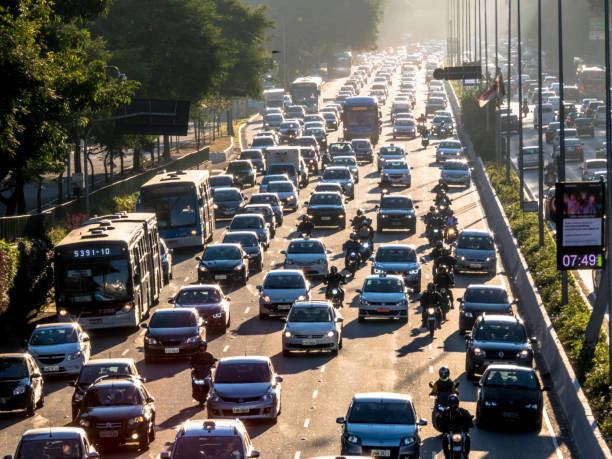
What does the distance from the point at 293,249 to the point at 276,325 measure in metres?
8.30

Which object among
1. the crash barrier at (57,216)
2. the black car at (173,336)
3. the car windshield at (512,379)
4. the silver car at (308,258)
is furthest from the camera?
the silver car at (308,258)

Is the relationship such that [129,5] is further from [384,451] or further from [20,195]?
[384,451]

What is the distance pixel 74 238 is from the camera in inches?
1570

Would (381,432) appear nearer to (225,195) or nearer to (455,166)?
(225,195)

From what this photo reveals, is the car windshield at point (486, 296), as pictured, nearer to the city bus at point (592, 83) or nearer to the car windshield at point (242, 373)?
the car windshield at point (242, 373)

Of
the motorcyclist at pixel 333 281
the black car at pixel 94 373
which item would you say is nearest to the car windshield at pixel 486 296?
the motorcyclist at pixel 333 281

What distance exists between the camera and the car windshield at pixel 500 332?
3253 cm

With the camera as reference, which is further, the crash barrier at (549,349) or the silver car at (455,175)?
the silver car at (455,175)

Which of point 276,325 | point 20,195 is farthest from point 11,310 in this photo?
point 20,195

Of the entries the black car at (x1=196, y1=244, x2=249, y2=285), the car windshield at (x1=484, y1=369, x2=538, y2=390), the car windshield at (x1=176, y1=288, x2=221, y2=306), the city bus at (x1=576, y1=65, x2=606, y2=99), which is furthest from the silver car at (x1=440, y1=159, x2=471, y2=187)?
the city bus at (x1=576, y1=65, x2=606, y2=99)

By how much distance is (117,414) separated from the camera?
25656 mm

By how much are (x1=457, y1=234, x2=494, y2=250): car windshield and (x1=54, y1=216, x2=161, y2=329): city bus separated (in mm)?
15242

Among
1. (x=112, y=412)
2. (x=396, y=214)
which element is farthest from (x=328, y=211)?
(x=112, y=412)

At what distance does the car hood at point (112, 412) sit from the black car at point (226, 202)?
41321 mm
